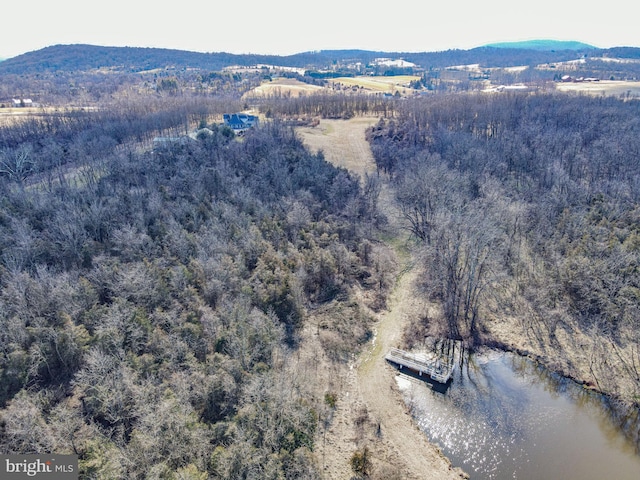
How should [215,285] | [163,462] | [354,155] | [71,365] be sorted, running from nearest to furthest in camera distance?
1. [163,462]
2. [71,365]
3. [215,285]
4. [354,155]

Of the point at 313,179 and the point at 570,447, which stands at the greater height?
the point at 313,179

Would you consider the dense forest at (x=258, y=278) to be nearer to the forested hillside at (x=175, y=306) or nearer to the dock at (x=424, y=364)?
the forested hillside at (x=175, y=306)

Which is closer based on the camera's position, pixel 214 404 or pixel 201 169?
pixel 214 404

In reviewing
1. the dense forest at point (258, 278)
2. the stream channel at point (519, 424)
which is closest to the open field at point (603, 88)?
the dense forest at point (258, 278)

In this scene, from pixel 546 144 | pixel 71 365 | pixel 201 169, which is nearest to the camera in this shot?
pixel 71 365

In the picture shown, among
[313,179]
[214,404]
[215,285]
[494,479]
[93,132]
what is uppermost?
[93,132]

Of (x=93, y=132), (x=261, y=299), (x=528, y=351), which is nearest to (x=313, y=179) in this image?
(x=261, y=299)

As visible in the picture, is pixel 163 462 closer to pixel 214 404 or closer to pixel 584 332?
pixel 214 404

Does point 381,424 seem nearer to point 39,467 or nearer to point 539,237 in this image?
point 39,467

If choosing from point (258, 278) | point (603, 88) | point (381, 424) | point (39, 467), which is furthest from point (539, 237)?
point (603, 88)
